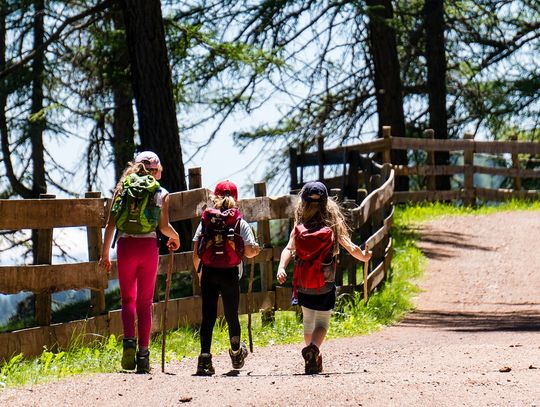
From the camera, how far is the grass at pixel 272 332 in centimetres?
845

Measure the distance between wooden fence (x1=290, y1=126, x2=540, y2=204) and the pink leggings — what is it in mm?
9481

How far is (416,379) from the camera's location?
289 inches

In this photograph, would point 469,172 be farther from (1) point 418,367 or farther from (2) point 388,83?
(1) point 418,367

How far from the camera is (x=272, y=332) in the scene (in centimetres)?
1141

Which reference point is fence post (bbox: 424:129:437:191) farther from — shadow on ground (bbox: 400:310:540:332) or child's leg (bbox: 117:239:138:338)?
child's leg (bbox: 117:239:138:338)

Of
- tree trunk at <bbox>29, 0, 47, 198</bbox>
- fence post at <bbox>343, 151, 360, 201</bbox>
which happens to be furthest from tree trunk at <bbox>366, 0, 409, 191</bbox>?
tree trunk at <bbox>29, 0, 47, 198</bbox>

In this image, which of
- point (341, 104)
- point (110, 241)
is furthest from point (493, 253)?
point (110, 241)

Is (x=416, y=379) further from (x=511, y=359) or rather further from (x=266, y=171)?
(x=266, y=171)

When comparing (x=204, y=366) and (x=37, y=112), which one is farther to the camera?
(x=37, y=112)

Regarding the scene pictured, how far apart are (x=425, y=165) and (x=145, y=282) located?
14.8 meters

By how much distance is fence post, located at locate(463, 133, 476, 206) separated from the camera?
22688 mm

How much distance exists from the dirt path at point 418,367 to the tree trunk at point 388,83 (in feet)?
22.6

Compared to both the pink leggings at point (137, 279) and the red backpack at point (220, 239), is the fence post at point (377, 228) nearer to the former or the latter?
the red backpack at point (220, 239)

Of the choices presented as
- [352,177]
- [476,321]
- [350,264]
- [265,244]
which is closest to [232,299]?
[265,244]
